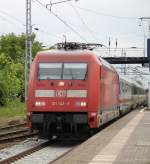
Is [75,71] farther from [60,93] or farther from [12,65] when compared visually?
[12,65]

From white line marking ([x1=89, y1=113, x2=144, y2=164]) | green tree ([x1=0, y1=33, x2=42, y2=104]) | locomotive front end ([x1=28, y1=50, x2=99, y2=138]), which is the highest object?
green tree ([x1=0, y1=33, x2=42, y2=104])

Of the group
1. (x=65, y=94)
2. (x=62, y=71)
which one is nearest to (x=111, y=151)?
(x=65, y=94)

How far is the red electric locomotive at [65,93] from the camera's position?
1927cm

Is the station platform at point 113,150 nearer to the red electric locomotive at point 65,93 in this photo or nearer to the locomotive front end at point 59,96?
the red electric locomotive at point 65,93

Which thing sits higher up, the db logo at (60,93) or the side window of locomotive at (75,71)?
the side window of locomotive at (75,71)

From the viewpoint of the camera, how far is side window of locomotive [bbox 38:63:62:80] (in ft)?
65.0

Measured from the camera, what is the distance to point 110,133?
20.3 meters

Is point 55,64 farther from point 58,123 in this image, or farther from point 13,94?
point 13,94

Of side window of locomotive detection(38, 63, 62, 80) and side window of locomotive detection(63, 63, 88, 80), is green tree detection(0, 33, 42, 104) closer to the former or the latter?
side window of locomotive detection(38, 63, 62, 80)

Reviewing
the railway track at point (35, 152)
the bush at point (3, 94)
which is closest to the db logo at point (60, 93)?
the railway track at point (35, 152)

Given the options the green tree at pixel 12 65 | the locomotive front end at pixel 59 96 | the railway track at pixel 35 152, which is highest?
the green tree at pixel 12 65

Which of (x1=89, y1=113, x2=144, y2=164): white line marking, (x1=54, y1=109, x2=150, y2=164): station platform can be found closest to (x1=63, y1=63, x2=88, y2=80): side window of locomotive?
(x1=54, y1=109, x2=150, y2=164): station platform

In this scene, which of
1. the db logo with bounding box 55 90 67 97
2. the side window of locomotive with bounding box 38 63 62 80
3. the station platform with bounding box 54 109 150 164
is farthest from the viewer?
the side window of locomotive with bounding box 38 63 62 80

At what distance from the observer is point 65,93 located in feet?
64.0
